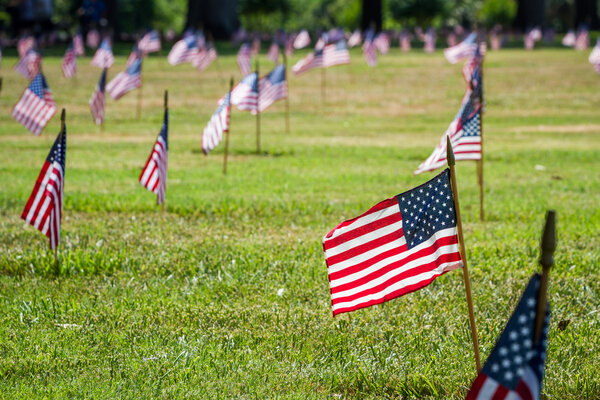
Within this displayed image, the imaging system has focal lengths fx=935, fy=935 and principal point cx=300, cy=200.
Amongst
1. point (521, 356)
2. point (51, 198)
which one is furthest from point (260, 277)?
point (521, 356)

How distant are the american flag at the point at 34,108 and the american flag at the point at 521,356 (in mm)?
10992

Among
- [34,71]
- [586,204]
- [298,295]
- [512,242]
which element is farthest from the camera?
[34,71]

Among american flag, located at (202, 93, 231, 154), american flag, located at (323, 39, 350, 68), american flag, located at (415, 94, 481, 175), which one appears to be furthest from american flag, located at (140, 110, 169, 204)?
american flag, located at (323, 39, 350, 68)

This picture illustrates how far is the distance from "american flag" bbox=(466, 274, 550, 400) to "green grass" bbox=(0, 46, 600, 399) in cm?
176

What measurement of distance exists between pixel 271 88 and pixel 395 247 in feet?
35.3

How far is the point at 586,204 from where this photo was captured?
11.2 metres

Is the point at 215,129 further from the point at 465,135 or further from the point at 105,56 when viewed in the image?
the point at 105,56

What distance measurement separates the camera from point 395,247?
502cm

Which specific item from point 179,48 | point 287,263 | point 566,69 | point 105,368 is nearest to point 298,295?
point 287,263

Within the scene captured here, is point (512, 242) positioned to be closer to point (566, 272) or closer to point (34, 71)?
point (566, 272)

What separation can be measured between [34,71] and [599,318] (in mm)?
23382

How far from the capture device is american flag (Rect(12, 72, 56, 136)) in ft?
44.2

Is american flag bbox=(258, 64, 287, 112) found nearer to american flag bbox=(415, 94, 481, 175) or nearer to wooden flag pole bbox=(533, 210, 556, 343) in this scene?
american flag bbox=(415, 94, 481, 175)

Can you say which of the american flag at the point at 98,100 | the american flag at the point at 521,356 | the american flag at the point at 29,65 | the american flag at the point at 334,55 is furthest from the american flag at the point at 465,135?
the american flag at the point at 29,65
